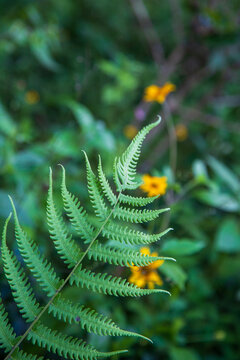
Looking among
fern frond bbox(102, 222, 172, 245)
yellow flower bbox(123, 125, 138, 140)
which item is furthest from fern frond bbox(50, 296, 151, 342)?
yellow flower bbox(123, 125, 138, 140)

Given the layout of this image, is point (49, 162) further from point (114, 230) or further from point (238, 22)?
point (238, 22)

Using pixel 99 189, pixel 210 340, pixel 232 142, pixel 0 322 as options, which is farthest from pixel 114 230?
pixel 232 142

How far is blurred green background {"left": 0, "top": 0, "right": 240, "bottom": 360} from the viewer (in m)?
1.25

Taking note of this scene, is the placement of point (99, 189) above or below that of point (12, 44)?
below

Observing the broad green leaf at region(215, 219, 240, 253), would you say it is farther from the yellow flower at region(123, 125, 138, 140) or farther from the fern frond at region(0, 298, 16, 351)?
the fern frond at region(0, 298, 16, 351)

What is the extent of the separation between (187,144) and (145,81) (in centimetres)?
67

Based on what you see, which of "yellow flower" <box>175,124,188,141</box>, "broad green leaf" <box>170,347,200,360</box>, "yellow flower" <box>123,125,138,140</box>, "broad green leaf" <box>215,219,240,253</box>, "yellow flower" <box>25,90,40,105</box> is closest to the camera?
"broad green leaf" <box>170,347,200,360</box>

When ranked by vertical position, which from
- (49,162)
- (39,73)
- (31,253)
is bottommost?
(31,253)

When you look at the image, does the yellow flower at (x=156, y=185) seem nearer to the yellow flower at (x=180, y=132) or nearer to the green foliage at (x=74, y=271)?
the green foliage at (x=74, y=271)

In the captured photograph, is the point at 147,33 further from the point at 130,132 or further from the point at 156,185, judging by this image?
the point at 156,185

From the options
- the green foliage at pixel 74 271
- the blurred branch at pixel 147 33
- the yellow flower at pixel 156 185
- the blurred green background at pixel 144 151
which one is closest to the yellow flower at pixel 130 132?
the blurred green background at pixel 144 151

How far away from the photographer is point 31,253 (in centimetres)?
54

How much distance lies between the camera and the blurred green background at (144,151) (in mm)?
1247

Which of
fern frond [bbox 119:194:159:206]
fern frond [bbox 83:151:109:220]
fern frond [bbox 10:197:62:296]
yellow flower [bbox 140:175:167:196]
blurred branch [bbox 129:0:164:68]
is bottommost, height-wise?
fern frond [bbox 10:197:62:296]
